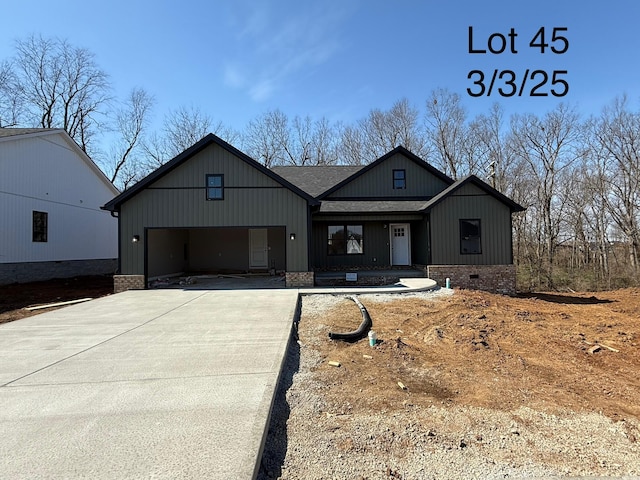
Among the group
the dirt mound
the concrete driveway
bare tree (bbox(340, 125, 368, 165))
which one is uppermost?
bare tree (bbox(340, 125, 368, 165))

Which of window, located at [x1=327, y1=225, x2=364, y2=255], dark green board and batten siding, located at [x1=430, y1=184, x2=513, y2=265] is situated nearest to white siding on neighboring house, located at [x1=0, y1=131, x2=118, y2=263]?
window, located at [x1=327, y1=225, x2=364, y2=255]

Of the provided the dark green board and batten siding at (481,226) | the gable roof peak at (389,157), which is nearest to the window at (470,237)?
the dark green board and batten siding at (481,226)

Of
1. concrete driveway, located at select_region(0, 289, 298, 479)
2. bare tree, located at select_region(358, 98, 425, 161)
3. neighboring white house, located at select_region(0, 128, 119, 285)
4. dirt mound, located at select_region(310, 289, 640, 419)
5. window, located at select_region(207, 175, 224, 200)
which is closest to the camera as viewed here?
concrete driveway, located at select_region(0, 289, 298, 479)

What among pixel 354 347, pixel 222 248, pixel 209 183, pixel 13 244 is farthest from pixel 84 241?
pixel 354 347

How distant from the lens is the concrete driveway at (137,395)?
2395mm

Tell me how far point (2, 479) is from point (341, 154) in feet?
92.6

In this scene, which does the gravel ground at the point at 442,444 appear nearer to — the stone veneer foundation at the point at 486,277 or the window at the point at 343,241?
the stone veneer foundation at the point at 486,277

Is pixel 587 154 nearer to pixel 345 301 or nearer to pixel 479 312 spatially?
pixel 479 312

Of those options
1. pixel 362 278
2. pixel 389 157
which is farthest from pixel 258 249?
pixel 389 157

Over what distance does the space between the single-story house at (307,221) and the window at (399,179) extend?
5 cm

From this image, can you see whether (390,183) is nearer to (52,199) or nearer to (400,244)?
(400,244)

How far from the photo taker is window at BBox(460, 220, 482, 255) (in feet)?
43.6

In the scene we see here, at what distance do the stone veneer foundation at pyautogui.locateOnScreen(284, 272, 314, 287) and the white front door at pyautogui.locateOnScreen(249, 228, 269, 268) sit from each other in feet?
15.7

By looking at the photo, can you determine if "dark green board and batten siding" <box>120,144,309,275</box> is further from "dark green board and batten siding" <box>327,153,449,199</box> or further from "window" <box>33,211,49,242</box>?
"window" <box>33,211,49,242</box>
